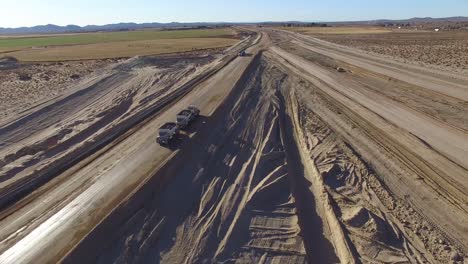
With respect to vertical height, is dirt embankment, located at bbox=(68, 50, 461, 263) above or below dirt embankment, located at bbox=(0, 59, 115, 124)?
above

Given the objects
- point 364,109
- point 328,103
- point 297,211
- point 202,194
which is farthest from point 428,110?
point 202,194

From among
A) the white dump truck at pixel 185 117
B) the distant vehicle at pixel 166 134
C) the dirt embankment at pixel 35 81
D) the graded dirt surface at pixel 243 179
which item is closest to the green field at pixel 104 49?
the dirt embankment at pixel 35 81

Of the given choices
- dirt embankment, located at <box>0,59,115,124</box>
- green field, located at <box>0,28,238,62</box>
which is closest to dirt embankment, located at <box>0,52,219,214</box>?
dirt embankment, located at <box>0,59,115,124</box>

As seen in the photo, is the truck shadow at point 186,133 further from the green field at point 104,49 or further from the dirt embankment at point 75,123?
the green field at point 104,49

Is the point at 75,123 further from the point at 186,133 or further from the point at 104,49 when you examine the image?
the point at 104,49

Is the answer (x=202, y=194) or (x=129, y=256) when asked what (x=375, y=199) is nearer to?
(x=202, y=194)

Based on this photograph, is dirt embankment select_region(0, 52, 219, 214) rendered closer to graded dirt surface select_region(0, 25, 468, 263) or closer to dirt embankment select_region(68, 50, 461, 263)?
graded dirt surface select_region(0, 25, 468, 263)
